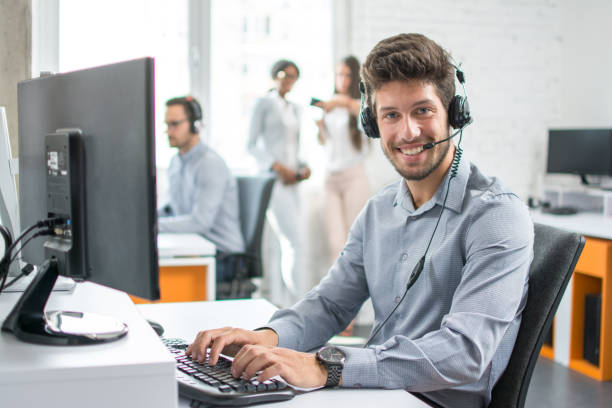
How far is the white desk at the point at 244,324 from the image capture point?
98 cm

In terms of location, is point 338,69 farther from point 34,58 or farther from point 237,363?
point 237,363

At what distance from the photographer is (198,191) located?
3.15 metres

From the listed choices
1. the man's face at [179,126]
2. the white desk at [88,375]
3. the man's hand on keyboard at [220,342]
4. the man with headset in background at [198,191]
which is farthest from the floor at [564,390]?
the white desk at [88,375]

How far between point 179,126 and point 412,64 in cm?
219

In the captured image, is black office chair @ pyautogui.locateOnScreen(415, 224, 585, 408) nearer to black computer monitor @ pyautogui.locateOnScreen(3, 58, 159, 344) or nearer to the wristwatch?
the wristwatch

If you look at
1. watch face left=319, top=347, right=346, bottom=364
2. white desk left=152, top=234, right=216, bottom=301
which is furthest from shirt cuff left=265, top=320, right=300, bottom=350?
white desk left=152, top=234, right=216, bottom=301

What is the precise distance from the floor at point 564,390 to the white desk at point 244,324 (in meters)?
1.59

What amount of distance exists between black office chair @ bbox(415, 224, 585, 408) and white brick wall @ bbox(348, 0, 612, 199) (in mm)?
3445

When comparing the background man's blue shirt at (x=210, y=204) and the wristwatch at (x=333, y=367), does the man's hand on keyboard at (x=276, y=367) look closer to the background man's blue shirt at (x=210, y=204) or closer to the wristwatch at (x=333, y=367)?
the wristwatch at (x=333, y=367)

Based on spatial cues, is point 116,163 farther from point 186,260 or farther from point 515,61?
point 515,61

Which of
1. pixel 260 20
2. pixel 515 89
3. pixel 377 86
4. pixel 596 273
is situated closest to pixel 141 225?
pixel 377 86

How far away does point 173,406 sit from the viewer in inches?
33.2

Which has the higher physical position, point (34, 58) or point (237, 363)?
point (34, 58)

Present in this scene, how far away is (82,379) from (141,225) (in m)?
0.21
